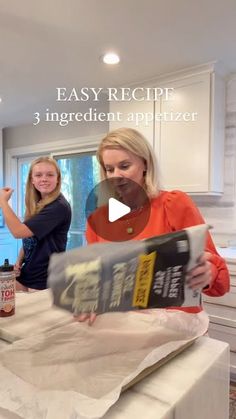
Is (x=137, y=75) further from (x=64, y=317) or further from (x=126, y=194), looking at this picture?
(x=64, y=317)

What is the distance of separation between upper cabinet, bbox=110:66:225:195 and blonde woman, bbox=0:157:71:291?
0.91 meters

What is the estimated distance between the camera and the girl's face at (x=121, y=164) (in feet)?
2.48

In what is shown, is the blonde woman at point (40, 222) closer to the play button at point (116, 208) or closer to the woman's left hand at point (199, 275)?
the play button at point (116, 208)

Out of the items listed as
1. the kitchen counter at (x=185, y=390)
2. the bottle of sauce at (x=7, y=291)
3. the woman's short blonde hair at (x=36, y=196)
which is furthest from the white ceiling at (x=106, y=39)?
the kitchen counter at (x=185, y=390)

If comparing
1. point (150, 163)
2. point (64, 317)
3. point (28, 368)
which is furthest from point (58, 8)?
point (28, 368)

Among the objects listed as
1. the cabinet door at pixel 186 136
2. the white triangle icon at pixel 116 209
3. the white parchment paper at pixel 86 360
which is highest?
the cabinet door at pixel 186 136

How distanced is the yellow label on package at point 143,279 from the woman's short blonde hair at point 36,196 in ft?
3.41

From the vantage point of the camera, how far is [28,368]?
47 cm

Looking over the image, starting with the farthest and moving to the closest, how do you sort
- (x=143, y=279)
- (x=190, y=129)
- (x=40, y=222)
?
(x=190, y=129), (x=40, y=222), (x=143, y=279)

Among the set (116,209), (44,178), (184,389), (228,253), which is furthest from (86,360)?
(228,253)

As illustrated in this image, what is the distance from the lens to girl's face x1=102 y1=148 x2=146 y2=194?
29.8 inches

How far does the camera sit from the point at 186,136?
88.7 inches

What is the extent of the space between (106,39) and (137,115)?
772 mm

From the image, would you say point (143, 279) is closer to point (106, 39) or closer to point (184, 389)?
point (184, 389)
